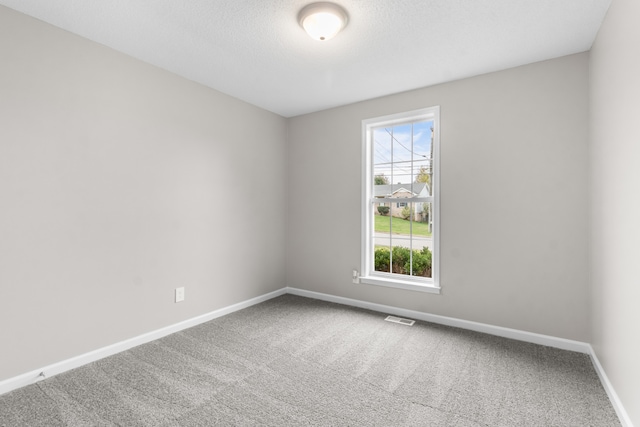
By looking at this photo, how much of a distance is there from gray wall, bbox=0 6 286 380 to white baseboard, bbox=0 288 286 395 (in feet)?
0.16

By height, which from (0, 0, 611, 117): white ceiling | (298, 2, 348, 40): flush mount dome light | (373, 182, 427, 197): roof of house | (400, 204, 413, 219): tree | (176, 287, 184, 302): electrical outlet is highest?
(0, 0, 611, 117): white ceiling

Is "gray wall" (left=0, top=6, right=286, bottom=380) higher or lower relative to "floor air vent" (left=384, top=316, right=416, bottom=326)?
higher

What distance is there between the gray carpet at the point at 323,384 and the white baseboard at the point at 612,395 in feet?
0.11

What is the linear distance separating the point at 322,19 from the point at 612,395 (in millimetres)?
2926

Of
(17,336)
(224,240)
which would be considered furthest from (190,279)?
(17,336)

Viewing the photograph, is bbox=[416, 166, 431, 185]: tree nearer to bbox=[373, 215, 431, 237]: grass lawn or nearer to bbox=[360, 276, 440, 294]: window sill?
bbox=[373, 215, 431, 237]: grass lawn

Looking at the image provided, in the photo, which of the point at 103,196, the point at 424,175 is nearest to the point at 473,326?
the point at 424,175

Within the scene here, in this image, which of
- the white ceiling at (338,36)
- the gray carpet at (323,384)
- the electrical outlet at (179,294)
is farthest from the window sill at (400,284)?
the white ceiling at (338,36)

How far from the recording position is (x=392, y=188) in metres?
3.63

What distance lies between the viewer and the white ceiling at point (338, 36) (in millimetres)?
2006

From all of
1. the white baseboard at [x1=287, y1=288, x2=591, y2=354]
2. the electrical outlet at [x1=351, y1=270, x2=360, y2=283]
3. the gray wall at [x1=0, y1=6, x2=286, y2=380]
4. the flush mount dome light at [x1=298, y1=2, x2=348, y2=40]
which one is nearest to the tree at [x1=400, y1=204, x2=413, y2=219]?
Answer: the electrical outlet at [x1=351, y1=270, x2=360, y2=283]

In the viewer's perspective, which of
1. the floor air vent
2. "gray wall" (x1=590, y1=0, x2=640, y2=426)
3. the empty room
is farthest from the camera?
the floor air vent

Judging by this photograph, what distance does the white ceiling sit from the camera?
2.01m

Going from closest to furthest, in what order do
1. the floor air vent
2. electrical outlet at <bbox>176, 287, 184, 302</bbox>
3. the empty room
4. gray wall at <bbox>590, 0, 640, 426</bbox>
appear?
1. gray wall at <bbox>590, 0, 640, 426</bbox>
2. the empty room
3. electrical outlet at <bbox>176, 287, 184, 302</bbox>
4. the floor air vent
